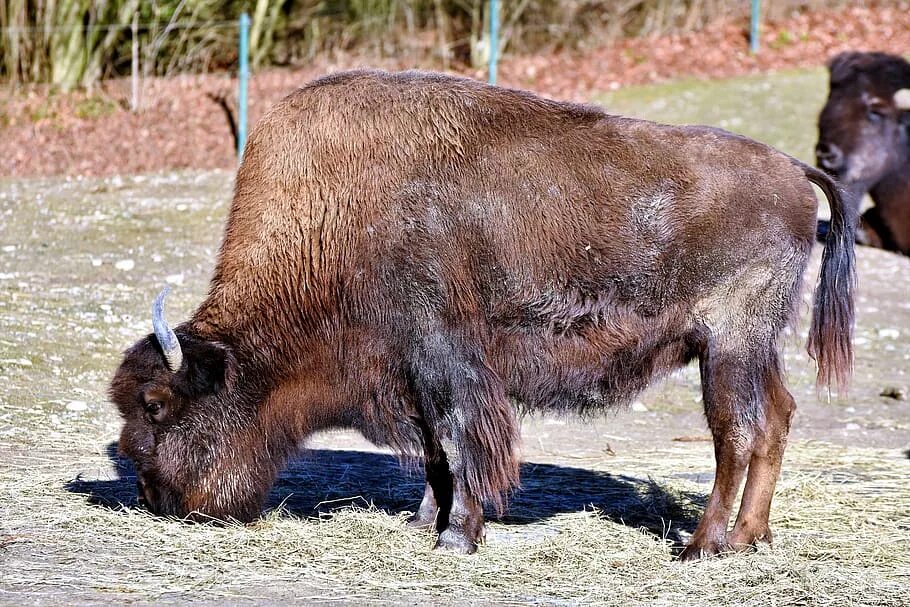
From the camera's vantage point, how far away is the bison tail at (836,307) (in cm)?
603

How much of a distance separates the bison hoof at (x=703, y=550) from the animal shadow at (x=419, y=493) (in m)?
0.29

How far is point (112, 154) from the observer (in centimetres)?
1648

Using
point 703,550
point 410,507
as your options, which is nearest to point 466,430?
point 410,507

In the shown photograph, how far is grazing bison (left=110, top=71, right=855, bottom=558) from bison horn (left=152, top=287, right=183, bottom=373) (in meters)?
0.01

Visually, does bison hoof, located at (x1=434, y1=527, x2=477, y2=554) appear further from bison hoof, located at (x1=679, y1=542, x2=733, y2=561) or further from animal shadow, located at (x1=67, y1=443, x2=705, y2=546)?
bison hoof, located at (x1=679, y1=542, x2=733, y2=561)

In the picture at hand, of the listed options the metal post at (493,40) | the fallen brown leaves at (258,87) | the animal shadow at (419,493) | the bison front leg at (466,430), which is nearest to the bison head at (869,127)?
the animal shadow at (419,493)

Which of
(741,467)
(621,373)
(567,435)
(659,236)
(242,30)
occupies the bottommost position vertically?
(567,435)

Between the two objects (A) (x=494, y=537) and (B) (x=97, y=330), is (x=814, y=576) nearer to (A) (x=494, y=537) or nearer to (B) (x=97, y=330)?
(A) (x=494, y=537)

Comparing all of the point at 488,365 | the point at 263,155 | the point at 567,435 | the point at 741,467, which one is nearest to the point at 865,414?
the point at 567,435

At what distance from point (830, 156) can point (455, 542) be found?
7.61 m

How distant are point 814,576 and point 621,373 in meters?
1.31

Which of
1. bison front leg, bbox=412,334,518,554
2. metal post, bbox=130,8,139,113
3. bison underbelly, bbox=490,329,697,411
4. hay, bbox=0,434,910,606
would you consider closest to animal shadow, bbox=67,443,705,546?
hay, bbox=0,434,910,606

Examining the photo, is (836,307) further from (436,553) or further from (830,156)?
(830,156)

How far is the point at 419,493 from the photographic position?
23.1ft
